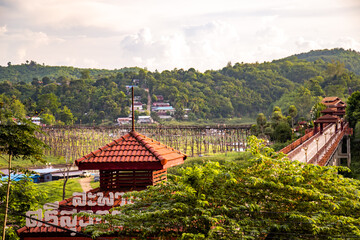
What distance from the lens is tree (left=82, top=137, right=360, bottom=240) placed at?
754 cm

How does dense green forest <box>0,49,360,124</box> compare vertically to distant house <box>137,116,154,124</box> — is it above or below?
above

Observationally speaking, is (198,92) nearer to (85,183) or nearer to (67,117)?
(67,117)

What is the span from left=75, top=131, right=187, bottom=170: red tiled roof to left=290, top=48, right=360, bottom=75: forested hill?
495ft

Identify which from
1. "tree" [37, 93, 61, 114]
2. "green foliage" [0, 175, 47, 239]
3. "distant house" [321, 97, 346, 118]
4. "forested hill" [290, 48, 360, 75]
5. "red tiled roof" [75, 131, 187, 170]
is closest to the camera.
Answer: "red tiled roof" [75, 131, 187, 170]

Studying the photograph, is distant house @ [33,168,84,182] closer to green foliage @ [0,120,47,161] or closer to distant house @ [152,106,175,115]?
green foliage @ [0,120,47,161]

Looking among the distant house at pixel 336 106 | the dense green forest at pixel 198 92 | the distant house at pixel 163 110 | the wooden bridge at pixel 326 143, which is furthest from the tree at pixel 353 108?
the distant house at pixel 163 110

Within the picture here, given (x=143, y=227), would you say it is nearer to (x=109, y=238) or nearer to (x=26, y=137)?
(x=109, y=238)

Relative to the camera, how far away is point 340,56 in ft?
527

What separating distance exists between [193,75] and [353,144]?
227 ft

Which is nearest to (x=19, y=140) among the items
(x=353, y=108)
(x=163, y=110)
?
(x=353, y=108)

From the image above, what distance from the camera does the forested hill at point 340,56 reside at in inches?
6024

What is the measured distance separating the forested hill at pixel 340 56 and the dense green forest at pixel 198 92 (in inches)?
1616

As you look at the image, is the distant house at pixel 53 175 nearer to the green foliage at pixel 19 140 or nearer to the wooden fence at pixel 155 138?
the wooden fence at pixel 155 138

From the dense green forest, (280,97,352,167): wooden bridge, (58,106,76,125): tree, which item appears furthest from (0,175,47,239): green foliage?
(58,106,76,125): tree
